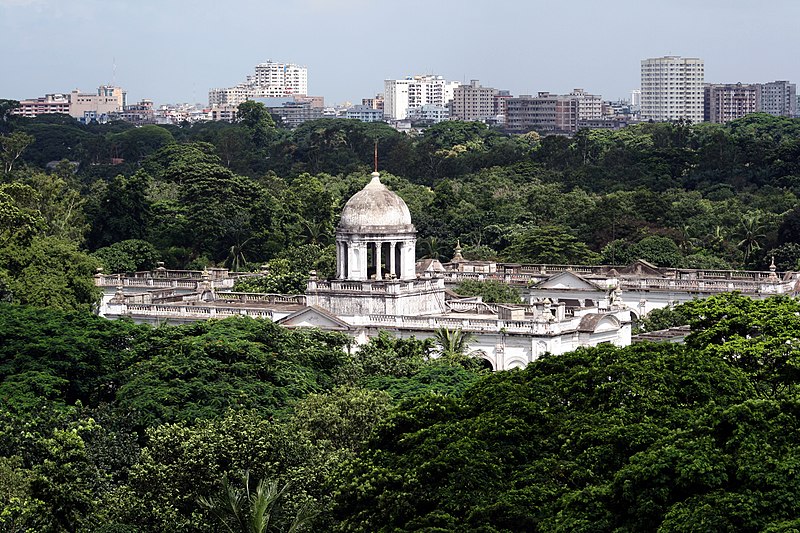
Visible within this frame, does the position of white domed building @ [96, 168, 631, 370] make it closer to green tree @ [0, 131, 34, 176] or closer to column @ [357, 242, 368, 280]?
column @ [357, 242, 368, 280]

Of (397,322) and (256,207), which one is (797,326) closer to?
(397,322)

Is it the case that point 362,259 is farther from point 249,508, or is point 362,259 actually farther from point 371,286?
point 249,508

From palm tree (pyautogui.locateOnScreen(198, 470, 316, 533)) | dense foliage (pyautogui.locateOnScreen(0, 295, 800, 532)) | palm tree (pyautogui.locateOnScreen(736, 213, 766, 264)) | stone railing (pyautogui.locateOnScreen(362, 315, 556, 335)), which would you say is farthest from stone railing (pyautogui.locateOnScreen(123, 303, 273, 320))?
palm tree (pyautogui.locateOnScreen(736, 213, 766, 264))

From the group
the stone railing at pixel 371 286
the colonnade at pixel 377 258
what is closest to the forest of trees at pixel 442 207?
the stone railing at pixel 371 286

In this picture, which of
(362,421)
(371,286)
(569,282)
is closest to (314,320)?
(371,286)

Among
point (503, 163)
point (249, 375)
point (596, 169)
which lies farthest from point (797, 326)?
point (503, 163)

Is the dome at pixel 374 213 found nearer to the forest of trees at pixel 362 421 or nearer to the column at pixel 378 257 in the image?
the column at pixel 378 257
